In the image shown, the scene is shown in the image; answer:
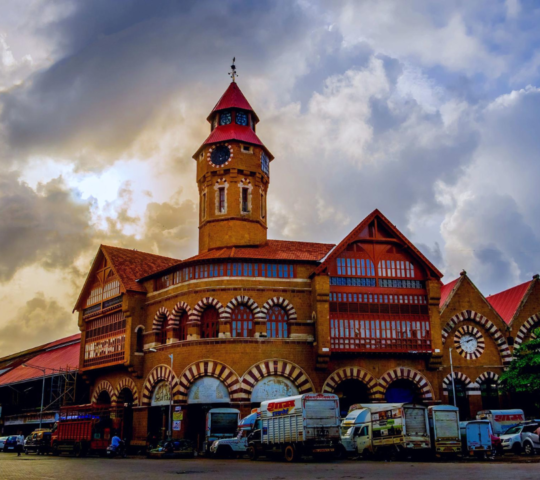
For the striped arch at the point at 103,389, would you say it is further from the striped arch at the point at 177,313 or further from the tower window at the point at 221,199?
the tower window at the point at 221,199

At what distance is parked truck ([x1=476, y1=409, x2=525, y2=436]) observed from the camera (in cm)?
4319

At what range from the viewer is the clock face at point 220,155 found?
54375 mm

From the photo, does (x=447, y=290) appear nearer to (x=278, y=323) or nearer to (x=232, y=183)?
(x=278, y=323)

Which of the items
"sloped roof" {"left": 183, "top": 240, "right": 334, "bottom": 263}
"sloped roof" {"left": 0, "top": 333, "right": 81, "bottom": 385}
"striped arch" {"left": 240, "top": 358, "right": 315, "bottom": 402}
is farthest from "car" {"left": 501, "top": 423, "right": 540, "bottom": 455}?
"sloped roof" {"left": 0, "top": 333, "right": 81, "bottom": 385}

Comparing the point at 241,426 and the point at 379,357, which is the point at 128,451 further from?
the point at 379,357

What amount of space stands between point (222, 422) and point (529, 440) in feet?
63.0

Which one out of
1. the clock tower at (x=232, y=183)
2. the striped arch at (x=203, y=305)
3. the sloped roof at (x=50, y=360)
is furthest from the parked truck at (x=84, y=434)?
the clock tower at (x=232, y=183)

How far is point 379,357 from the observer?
156 feet

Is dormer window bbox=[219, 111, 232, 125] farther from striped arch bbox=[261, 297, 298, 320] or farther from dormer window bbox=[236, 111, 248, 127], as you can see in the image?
striped arch bbox=[261, 297, 298, 320]

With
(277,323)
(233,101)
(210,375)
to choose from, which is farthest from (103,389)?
(233,101)

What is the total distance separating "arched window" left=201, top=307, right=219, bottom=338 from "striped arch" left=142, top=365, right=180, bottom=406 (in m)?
3.93

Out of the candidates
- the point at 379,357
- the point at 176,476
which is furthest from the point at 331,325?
the point at 176,476

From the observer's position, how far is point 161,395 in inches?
1938

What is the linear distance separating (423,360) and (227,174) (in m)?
21.7
